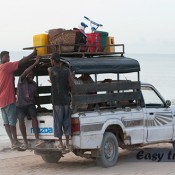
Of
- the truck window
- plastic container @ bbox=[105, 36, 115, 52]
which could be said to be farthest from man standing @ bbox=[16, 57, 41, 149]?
the truck window

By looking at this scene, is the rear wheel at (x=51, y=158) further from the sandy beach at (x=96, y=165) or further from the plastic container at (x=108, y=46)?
the plastic container at (x=108, y=46)

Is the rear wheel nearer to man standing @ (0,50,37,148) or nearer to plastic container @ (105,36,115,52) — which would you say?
man standing @ (0,50,37,148)

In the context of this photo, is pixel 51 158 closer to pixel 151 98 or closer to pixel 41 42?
pixel 41 42

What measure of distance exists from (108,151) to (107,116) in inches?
26.4

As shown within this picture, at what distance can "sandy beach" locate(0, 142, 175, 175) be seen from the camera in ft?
31.7

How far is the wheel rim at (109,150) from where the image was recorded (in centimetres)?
988

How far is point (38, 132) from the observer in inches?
386

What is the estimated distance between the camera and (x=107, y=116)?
978cm

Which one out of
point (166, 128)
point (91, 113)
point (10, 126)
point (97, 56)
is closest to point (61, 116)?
point (91, 113)

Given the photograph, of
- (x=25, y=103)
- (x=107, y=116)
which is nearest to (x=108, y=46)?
(x=107, y=116)

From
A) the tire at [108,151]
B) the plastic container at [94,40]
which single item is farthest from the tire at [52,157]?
the plastic container at [94,40]

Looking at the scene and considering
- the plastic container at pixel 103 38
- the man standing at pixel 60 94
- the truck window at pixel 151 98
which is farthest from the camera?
the truck window at pixel 151 98

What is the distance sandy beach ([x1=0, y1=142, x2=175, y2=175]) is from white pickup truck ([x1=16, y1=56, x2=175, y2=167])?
266 millimetres

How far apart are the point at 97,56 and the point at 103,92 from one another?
84 cm
